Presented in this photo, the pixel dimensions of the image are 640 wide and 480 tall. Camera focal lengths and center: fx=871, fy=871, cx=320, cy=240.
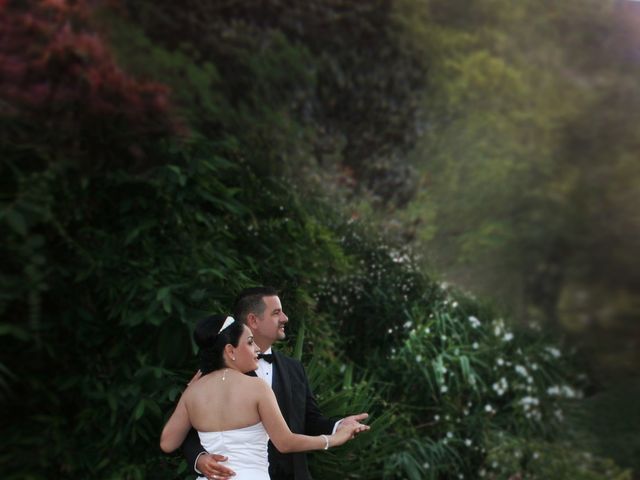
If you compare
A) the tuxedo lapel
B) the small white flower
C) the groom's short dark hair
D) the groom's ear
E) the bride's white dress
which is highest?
the small white flower

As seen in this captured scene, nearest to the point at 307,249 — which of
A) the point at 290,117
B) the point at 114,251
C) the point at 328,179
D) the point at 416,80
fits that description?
the point at 114,251

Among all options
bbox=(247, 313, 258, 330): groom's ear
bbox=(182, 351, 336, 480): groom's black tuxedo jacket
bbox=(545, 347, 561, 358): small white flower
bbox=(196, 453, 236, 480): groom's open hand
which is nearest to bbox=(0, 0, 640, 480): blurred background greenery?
bbox=(545, 347, 561, 358): small white flower

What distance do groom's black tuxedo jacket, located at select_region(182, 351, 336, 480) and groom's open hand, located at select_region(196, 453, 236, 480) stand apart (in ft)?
0.90

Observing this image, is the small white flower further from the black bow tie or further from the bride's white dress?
the bride's white dress

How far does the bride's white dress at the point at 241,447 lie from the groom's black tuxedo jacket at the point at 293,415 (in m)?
0.22

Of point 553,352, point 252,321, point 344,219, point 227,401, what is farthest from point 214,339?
point 553,352

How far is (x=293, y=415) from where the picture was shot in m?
2.93

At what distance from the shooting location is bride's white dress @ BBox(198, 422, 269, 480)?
265cm

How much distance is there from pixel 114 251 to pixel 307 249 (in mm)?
1426

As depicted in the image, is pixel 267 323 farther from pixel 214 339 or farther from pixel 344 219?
pixel 344 219

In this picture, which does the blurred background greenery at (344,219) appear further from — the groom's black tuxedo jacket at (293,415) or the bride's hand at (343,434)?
the bride's hand at (343,434)

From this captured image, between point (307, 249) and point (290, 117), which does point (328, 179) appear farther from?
point (307, 249)

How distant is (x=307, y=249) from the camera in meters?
4.86

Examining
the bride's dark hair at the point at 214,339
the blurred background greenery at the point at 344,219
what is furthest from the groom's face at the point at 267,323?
the blurred background greenery at the point at 344,219
